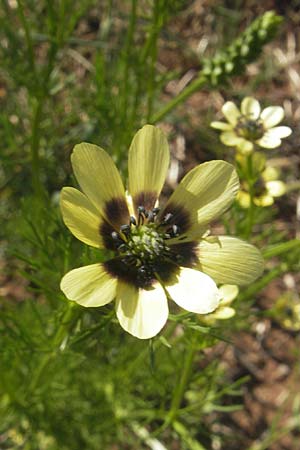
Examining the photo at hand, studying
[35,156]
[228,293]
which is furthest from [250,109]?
[35,156]

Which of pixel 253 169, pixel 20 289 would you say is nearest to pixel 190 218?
pixel 253 169

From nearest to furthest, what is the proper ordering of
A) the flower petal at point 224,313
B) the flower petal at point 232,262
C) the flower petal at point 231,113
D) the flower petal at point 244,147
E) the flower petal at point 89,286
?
the flower petal at point 89,286 → the flower petal at point 232,262 → the flower petal at point 224,313 → the flower petal at point 244,147 → the flower petal at point 231,113

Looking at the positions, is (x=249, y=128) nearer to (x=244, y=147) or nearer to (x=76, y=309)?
(x=244, y=147)

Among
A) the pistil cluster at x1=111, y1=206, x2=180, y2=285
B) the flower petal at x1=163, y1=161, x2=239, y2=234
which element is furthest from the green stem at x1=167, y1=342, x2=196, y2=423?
the flower petal at x1=163, y1=161, x2=239, y2=234

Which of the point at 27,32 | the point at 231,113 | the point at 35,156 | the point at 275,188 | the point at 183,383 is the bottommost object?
the point at 183,383

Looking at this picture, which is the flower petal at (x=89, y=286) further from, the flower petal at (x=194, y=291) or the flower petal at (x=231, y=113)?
the flower petal at (x=231, y=113)

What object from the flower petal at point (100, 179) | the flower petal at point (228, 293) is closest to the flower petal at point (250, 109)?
the flower petal at point (228, 293)
